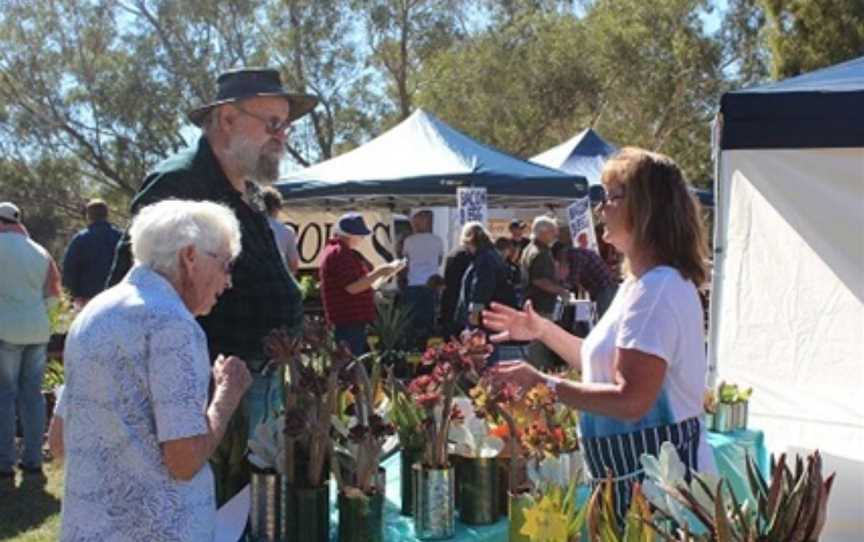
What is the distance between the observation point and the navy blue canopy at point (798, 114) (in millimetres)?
3832

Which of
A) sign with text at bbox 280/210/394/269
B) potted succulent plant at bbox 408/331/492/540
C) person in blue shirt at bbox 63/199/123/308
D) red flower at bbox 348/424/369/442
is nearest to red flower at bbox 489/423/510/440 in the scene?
potted succulent plant at bbox 408/331/492/540

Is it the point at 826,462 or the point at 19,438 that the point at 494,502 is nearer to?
the point at 826,462

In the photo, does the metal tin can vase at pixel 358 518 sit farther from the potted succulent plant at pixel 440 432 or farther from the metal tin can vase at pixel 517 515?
the metal tin can vase at pixel 517 515

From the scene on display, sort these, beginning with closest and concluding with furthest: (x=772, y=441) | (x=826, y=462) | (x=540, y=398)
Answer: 1. (x=540, y=398)
2. (x=826, y=462)
3. (x=772, y=441)

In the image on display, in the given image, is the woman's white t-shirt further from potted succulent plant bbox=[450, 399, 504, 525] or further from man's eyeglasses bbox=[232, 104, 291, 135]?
man's eyeglasses bbox=[232, 104, 291, 135]

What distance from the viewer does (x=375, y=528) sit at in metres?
2.09

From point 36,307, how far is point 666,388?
13.3 ft

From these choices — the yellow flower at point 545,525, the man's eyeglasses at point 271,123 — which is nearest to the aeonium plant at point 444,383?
the yellow flower at point 545,525

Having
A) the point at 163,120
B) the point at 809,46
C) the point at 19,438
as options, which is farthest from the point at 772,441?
the point at 163,120

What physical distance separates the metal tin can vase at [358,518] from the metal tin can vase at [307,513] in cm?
4

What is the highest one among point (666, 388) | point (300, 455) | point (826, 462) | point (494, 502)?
point (666, 388)

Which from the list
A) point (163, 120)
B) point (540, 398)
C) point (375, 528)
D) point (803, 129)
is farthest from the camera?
point (163, 120)

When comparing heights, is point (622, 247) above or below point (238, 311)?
above

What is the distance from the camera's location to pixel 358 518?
6.79 feet
